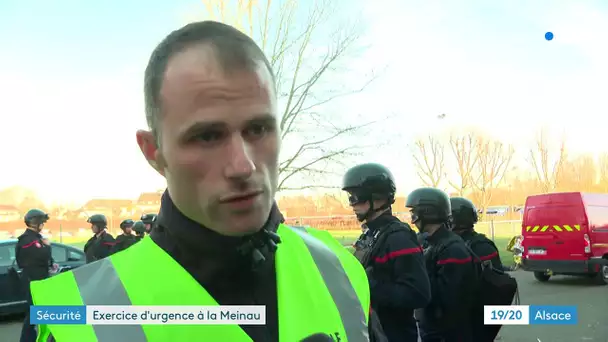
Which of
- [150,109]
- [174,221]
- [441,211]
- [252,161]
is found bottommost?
[441,211]

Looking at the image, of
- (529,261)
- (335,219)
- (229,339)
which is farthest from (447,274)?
(335,219)

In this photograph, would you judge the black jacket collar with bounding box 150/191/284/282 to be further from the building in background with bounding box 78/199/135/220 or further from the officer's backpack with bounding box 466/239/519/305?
the building in background with bounding box 78/199/135/220

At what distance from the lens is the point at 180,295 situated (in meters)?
1.11

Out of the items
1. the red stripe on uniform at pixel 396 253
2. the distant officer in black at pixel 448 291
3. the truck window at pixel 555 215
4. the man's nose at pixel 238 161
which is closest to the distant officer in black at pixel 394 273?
the red stripe on uniform at pixel 396 253

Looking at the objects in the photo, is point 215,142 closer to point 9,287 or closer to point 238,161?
point 238,161

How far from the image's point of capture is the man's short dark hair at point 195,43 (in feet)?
3.61

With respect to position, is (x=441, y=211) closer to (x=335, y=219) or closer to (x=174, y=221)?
(x=174, y=221)

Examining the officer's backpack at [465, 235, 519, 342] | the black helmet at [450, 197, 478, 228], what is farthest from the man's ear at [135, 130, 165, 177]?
the black helmet at [450, 197, 478, 228]

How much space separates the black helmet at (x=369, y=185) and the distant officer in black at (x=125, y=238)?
210 inches

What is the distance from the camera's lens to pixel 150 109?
1131 millimetres

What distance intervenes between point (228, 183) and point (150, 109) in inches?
9.7

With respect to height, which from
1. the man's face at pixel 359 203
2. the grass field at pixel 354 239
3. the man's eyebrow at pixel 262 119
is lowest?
the grass field at pixel 354 239

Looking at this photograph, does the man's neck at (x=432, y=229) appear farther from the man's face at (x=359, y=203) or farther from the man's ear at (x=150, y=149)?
the man's ear at (x=150, y=149)

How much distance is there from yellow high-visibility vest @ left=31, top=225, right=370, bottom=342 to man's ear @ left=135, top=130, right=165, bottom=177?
0.60 ft
